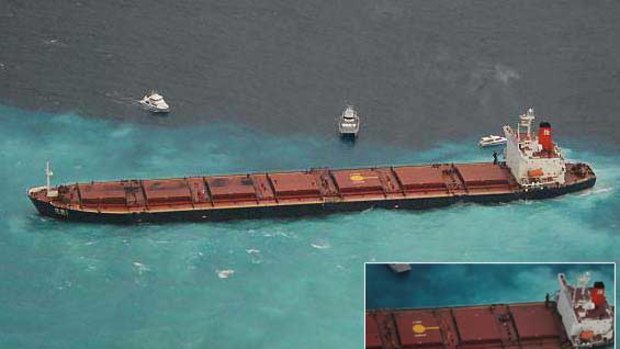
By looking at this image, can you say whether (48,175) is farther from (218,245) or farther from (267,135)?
(267,135)

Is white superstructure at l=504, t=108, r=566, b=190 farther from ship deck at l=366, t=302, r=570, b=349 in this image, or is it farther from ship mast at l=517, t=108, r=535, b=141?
ship deck at l=366, t=302, r=570, b=349

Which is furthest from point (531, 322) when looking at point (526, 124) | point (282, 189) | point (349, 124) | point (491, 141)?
point (349, 124)

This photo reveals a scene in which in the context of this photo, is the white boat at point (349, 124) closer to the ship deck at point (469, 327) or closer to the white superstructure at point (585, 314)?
the ship deck at point (469, 327)

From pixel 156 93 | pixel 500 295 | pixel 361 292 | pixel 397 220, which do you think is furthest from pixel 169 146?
pixel 500 295

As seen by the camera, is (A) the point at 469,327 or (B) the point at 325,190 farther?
(B) the point at 325,190

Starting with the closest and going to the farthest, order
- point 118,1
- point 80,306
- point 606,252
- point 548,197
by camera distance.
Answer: point 80,306
point 606,252
point 548,197
point 118,1

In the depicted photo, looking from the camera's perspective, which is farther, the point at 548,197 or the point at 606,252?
the point at 548,197

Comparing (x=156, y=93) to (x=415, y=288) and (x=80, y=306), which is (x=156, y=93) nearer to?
(x=80, y=306)
